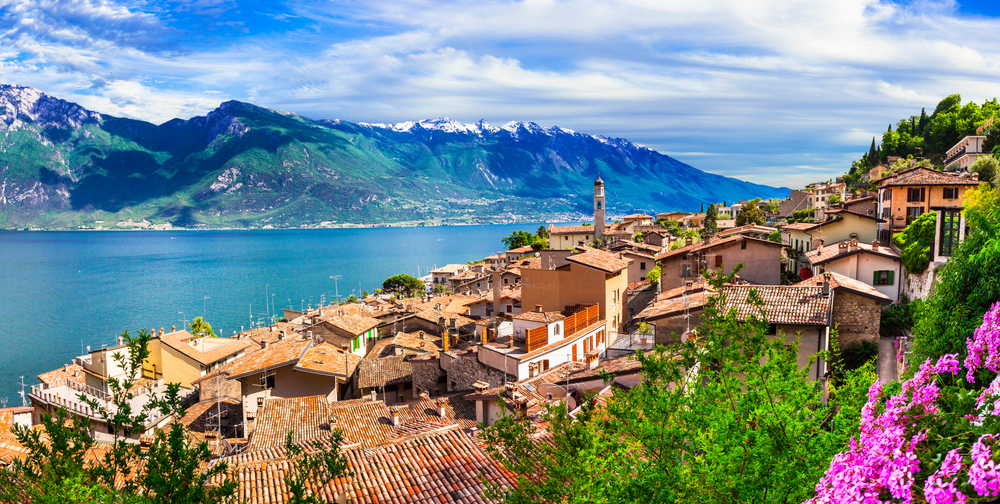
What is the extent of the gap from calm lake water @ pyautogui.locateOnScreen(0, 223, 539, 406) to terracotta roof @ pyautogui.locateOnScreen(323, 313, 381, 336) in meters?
29.6

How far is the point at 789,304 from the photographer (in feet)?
53.2

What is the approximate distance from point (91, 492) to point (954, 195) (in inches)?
1462

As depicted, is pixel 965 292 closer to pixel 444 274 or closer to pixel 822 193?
pixel 822 193

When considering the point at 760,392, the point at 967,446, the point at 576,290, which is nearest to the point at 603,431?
the point at 760,392

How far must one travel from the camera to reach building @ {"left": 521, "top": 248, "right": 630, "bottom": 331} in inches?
1054

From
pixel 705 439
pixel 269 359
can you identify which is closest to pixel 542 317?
pixel 269 359

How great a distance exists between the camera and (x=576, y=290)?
27328mm

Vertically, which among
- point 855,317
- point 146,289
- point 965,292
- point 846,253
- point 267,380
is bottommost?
point 146,289

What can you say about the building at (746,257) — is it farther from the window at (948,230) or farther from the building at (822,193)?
the building at (822,193)

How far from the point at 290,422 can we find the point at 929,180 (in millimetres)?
32822

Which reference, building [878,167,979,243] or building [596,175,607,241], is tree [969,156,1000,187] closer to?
building [878,167,979,243]

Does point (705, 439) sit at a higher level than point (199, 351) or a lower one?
higher

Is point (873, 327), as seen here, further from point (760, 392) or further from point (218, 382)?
point (218, 382)

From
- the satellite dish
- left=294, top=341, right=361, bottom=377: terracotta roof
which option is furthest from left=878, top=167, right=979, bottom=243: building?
left=294, top=341, right=361, bottom=377: terracotta roof
